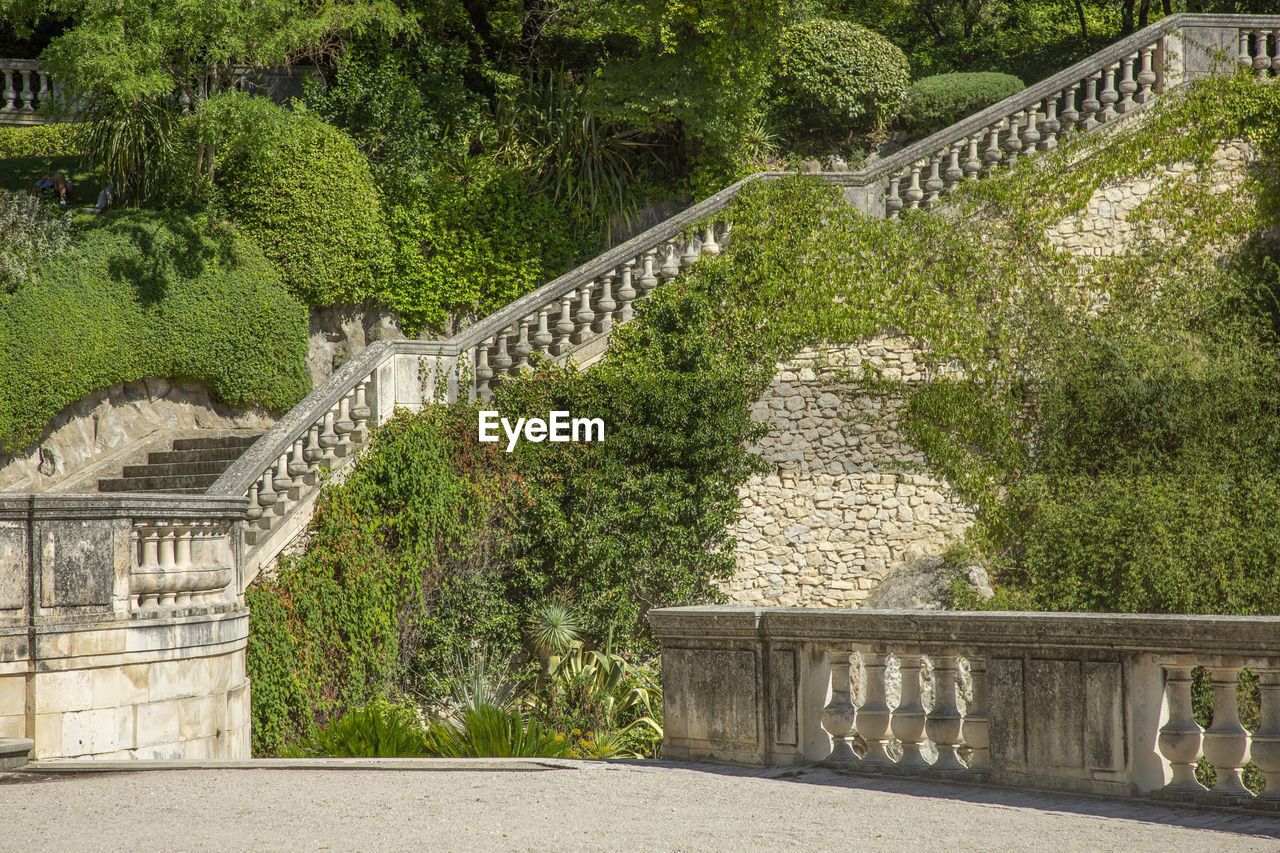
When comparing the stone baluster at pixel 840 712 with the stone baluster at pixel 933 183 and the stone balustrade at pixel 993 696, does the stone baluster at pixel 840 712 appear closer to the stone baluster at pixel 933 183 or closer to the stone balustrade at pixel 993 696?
the stone balustrade at pixel 993 696

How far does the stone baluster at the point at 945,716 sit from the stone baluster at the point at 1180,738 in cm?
87

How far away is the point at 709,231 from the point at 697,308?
38.2 inches

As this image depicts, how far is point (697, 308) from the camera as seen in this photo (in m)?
12.1

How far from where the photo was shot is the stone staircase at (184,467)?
11.1 m

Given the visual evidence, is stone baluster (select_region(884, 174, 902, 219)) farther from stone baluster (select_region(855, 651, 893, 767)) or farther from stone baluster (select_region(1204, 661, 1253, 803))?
stone baluster (select_region(1204, 661, 1253, 803))

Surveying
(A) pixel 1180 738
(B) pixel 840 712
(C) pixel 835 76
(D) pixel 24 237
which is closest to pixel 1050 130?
(C) pixel 835 76

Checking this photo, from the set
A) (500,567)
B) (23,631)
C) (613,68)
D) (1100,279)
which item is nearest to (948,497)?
(1100,279)

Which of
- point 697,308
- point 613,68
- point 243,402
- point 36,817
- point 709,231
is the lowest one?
point 36,817

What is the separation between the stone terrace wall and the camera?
12.2 metres

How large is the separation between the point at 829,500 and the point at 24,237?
8.91 meters

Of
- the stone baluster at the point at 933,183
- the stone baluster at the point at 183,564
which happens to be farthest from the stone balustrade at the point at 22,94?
the stone baluster at the point at 933,183

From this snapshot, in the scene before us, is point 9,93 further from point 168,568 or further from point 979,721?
point 979,721

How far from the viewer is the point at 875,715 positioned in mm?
5309

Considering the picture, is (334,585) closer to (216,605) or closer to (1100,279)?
(216,605)
